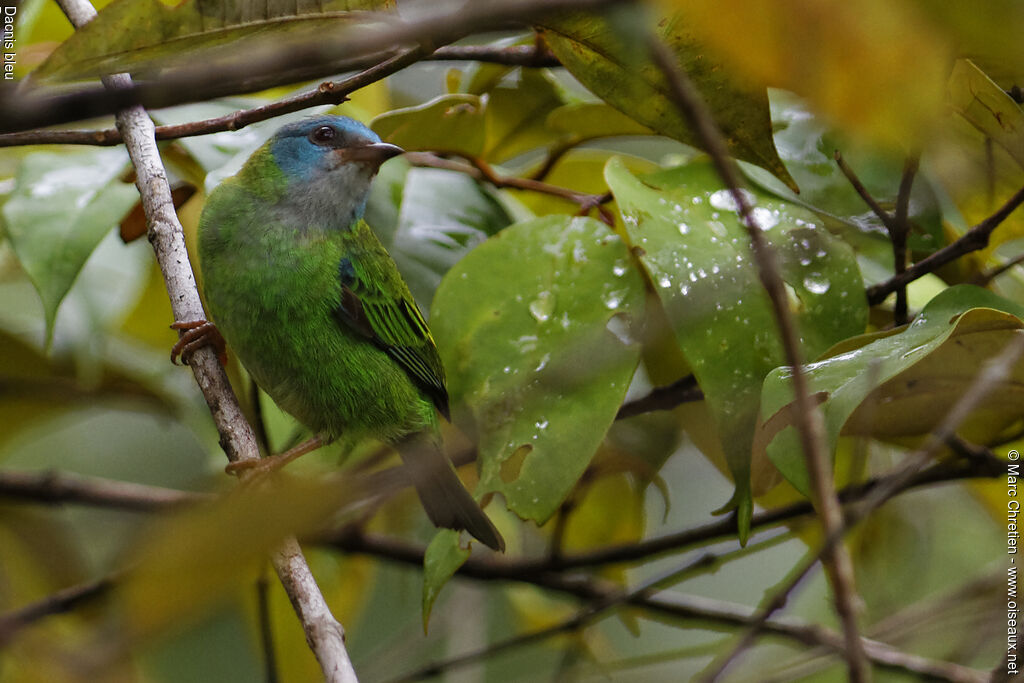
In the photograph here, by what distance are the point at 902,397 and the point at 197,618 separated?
1767mm

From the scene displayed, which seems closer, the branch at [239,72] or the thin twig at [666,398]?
the branch at [239,72]

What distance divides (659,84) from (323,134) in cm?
130

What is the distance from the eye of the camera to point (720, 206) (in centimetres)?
208

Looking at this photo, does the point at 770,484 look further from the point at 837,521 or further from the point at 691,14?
the point at 691,14

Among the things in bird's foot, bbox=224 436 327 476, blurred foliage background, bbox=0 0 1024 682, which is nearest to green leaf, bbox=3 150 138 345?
blurred foliage background, bbox=0 0 1024 682

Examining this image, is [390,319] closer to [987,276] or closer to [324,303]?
[324,303]

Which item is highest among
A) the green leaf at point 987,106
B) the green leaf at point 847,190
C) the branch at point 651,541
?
the green leaf at point 987,106

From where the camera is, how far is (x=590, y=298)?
197 centimetres

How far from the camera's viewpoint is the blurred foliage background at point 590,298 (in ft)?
2.50

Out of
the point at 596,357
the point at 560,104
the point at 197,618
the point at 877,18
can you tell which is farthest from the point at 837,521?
the point at 560,104

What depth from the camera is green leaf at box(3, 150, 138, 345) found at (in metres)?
1.90

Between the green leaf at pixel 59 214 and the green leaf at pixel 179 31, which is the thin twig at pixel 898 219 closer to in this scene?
the green leaf at pixel 179 31
